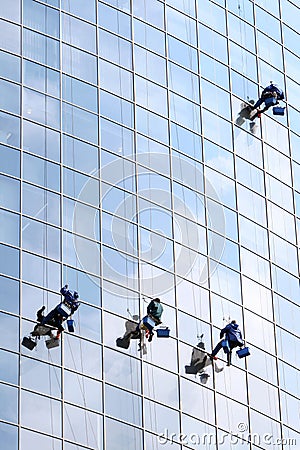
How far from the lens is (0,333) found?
188ft

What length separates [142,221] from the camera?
2469 inches

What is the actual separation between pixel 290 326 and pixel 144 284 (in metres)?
8.00

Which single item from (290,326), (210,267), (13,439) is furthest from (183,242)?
(13,439)

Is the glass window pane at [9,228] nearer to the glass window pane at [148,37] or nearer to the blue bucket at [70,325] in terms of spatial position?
the blue bucket at [70,325]

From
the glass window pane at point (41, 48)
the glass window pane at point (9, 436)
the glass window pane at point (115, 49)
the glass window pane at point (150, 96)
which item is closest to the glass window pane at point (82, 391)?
the glass window pane at point (9, 436)

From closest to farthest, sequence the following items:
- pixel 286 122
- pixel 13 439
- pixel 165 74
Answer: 1. pixel 13 439
2. pixel 165 74
3. pixel 286 122

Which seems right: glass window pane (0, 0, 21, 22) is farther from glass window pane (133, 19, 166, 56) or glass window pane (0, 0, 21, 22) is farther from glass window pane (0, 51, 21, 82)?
glass window pane (133, 19, 166, 56)

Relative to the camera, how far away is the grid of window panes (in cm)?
5856

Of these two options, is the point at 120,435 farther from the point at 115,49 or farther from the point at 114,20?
the point at 114,20

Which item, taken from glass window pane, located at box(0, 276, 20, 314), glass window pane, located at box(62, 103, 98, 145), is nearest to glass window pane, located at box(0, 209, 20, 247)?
glass window pane, located at box(0, 276, 20, 314)

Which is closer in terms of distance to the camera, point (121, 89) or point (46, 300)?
point (46, 300)

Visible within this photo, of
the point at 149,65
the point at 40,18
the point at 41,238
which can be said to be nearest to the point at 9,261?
the point at 41,238

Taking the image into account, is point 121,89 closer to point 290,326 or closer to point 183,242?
point 183,242

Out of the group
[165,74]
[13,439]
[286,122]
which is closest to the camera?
[13,439]
